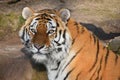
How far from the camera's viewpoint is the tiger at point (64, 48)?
398 centimetres

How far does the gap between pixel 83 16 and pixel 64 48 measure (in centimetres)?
459

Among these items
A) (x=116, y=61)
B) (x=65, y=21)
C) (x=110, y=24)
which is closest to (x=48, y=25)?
(x=65, y=21)

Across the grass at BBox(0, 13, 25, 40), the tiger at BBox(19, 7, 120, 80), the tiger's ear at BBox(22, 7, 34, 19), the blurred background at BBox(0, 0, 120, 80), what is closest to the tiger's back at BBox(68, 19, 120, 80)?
the tiger at BBox(19, 7, 120, 80)

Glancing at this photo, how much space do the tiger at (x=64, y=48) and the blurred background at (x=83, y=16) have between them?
6.31ft

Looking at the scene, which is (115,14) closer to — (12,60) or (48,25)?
(12,60)

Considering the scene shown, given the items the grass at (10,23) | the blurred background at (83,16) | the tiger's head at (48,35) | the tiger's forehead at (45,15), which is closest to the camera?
the tiger's head at (48,35)

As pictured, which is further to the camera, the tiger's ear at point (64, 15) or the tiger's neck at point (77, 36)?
the tiger's neck at point (77, 36)

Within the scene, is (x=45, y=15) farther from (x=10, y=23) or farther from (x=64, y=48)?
(x=10, y=23)

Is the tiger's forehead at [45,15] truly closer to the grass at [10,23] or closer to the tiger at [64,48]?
the tiger at [64,48]

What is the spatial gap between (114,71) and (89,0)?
5790 mm

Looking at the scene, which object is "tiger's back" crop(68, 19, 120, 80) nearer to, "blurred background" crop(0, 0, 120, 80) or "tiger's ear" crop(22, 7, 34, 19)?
"tiger's ear" crop(22, 7, 34, 19)

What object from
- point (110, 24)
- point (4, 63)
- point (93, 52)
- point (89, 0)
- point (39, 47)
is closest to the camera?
point (39, 47)

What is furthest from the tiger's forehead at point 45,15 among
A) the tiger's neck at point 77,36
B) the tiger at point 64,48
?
the tiger's neck at point 77,36

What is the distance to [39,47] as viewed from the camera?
3902 millimetres
